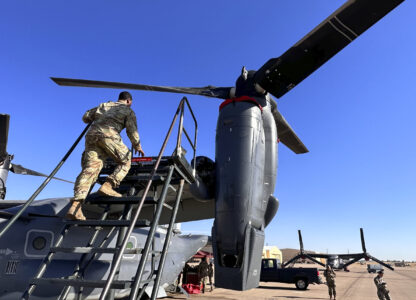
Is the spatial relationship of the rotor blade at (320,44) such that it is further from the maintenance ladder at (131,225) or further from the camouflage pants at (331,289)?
the camouflage pants at (331,289)

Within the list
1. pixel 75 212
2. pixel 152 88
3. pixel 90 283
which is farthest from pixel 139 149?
pixel 152 88

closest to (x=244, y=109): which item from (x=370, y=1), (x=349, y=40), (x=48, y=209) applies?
(x=349, y=40)

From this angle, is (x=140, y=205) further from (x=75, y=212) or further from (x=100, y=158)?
(x=100, y=158)

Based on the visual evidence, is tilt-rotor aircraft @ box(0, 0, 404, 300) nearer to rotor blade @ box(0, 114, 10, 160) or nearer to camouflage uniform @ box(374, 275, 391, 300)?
rotor blade @ box(0, 114, 10, 160)

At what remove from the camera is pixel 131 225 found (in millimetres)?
3168

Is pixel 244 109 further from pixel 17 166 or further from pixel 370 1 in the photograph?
pixel 17 166

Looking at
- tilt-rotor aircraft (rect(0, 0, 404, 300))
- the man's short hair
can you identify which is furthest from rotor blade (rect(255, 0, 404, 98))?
the man's short hair

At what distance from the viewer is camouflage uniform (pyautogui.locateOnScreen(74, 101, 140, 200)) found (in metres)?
4.27

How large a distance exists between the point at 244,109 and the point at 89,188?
4.49 metres

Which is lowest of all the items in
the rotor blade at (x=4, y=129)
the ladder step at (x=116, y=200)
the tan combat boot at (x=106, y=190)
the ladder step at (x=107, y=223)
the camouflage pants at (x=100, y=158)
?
the ladder step at (x=107, y=223)

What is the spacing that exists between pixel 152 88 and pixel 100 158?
4229mm

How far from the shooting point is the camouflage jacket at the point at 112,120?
4482 mm

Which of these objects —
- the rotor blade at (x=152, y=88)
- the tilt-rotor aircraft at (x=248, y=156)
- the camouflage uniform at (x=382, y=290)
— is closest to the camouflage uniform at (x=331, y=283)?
the camouflage uniform at (x=382, y=290)

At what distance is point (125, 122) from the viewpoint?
4.73m
